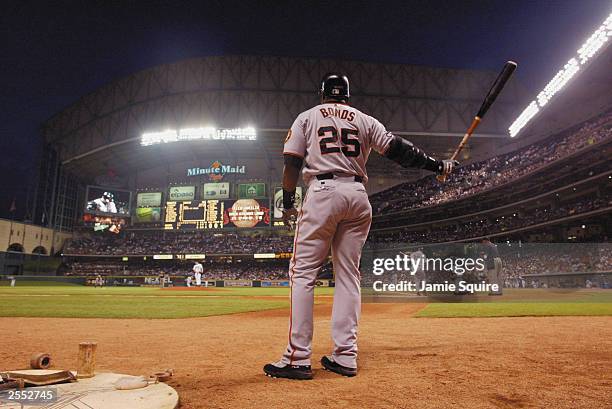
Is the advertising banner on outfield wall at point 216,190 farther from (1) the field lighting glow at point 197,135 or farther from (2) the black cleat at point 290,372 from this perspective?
(2) the black cleat at point 290,372

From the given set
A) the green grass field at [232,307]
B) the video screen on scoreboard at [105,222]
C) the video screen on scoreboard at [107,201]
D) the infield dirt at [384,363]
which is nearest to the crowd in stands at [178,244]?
the video screen on scoreboard at [105,222]

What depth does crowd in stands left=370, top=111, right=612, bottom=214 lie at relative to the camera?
23922mm

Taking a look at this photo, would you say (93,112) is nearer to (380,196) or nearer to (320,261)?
(380,196)

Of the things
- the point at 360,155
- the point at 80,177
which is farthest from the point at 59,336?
the point at 80,177

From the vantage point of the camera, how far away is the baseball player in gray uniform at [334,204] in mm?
2676

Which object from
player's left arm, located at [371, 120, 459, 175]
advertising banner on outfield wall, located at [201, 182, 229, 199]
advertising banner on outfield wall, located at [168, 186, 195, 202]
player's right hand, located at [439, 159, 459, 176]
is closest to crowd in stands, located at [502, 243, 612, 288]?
player's right hand, located at [439, 159, 459, 176]

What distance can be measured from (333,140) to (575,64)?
87.1 feet

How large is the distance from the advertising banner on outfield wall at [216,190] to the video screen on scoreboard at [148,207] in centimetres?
562

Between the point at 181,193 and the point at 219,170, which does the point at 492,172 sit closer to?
the point at 219,170

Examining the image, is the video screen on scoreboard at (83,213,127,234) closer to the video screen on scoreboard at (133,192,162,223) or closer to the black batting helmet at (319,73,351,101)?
the video screen on scoreboard at (133,192,162,223)

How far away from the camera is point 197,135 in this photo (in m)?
37.1

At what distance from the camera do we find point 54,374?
1.95m

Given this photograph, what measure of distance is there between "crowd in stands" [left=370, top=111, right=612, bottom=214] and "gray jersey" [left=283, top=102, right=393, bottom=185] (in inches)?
916

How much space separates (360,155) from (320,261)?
85cm
